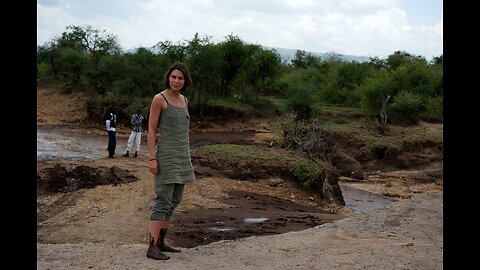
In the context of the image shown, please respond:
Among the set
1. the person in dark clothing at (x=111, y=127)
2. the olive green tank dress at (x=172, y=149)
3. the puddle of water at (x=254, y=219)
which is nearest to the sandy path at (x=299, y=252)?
the olive green tank dress at (x=172, y=149)

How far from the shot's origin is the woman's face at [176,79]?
4363 mm

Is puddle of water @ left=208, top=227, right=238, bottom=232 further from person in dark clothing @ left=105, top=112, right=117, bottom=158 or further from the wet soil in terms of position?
person in dark clothing @ left=105, top=112, right=117, bottom=158

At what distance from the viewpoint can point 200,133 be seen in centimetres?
2642

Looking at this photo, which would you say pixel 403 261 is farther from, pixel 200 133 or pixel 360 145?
pixel 200 133

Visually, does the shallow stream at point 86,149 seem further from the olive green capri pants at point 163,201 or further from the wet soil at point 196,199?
the olive green capri pants at point 163,201

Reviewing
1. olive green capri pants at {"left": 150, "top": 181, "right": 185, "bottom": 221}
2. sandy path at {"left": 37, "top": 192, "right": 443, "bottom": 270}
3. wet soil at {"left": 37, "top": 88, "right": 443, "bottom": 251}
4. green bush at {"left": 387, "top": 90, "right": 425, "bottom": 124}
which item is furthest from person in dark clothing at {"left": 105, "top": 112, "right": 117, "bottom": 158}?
green bush at {"left": 387, "top": 90, "right": 425, "bottom": 124}

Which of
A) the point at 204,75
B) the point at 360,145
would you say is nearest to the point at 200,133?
the point at 204,75

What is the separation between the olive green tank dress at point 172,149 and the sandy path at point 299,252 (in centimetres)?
74

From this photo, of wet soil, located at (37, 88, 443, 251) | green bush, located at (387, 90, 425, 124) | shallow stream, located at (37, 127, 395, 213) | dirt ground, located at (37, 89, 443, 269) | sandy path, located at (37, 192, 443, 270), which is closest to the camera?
sandy path, located at (37, 192, 443, 270)

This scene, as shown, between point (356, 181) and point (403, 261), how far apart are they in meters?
13.3

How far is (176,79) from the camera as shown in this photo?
14.3 ft

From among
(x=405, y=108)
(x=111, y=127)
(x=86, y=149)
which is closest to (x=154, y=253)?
(x=111, y=127)

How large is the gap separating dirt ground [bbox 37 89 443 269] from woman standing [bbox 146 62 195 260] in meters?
0.39

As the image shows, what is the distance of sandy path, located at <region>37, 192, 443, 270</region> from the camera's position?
14.0 feet
